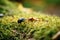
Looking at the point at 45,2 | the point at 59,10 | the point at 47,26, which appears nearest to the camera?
the point at 47,26

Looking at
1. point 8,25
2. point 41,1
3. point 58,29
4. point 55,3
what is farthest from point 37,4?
point 58,29

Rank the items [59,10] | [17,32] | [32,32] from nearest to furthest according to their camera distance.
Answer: [32,32], [17,32], [59,10]

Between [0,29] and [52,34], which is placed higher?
[52,34]

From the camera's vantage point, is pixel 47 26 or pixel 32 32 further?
pixel 32 32

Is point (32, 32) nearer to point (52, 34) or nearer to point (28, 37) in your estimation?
point (28, 37)

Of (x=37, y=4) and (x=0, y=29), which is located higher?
(x=0, y=29)

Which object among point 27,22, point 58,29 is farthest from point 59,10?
point 58,29

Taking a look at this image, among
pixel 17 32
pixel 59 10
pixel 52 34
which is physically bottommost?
pixel 59 10


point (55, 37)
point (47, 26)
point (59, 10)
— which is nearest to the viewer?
point (55, 37)

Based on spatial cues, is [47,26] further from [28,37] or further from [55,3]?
[55,3]
